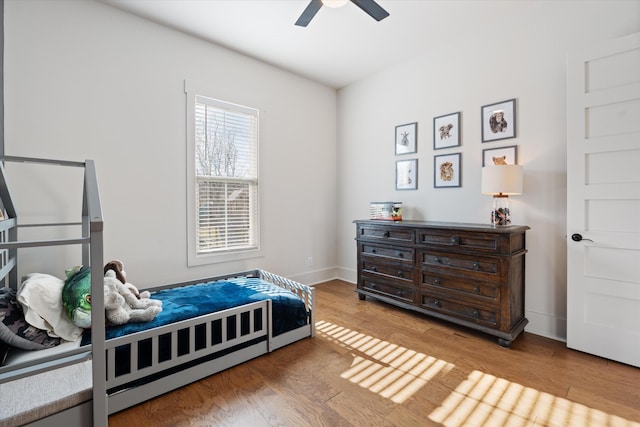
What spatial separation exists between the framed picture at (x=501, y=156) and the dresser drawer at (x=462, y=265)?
988 millimetres

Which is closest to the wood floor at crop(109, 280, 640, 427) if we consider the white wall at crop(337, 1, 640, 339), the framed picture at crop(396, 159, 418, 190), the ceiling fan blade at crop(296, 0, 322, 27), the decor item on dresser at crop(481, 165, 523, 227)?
the white wall at crop(337, 1, 640, 339)

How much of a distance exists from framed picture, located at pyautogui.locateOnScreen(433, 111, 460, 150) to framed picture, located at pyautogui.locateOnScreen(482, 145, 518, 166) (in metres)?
0.33

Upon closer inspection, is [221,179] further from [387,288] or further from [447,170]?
[447,170]

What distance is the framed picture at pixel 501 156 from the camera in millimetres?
2738

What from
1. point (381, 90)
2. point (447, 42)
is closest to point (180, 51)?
point (381, 90)

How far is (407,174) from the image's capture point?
11.7ft

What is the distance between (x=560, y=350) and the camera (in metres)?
2.31

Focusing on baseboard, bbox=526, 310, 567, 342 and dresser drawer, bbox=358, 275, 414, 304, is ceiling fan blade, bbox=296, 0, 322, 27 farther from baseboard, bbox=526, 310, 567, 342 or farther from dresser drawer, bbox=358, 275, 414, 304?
baseboard, bbox=526, 310, 567, 342

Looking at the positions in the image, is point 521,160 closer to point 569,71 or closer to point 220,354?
point 569,71

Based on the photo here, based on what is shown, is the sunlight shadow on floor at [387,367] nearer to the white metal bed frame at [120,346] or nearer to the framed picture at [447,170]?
the white metal bed frame at [120,346]

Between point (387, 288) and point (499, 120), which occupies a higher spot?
point (499, 120)

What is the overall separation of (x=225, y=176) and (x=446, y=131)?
2.48 metres

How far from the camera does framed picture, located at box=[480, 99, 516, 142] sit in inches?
108

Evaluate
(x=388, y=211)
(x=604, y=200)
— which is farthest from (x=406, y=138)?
(x=604, y=200)
